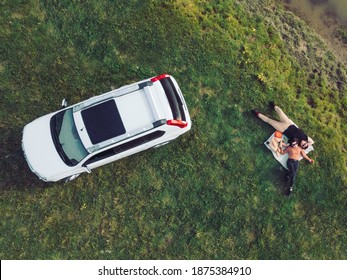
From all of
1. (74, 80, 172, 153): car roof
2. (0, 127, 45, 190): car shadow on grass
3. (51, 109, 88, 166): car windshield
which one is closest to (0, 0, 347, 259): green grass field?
(0, 127, 45, 190): car shadow on grass

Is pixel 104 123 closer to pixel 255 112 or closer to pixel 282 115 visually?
pixel 255 112

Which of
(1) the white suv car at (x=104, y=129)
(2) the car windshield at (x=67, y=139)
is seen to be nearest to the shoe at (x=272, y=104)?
(1) the white suv car at (x=104, y=129)

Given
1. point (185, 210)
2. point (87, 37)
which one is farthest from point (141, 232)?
point (87, 37)

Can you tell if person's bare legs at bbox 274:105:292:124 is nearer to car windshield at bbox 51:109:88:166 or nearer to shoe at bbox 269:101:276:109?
shoe at bbox 269:101:276:109

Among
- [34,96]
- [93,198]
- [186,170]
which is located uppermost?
[186,170]

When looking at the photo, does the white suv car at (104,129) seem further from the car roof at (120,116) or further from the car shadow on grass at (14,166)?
the car shadow on grass at (14,166)

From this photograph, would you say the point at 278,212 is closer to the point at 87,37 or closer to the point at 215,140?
the point at 215,140
